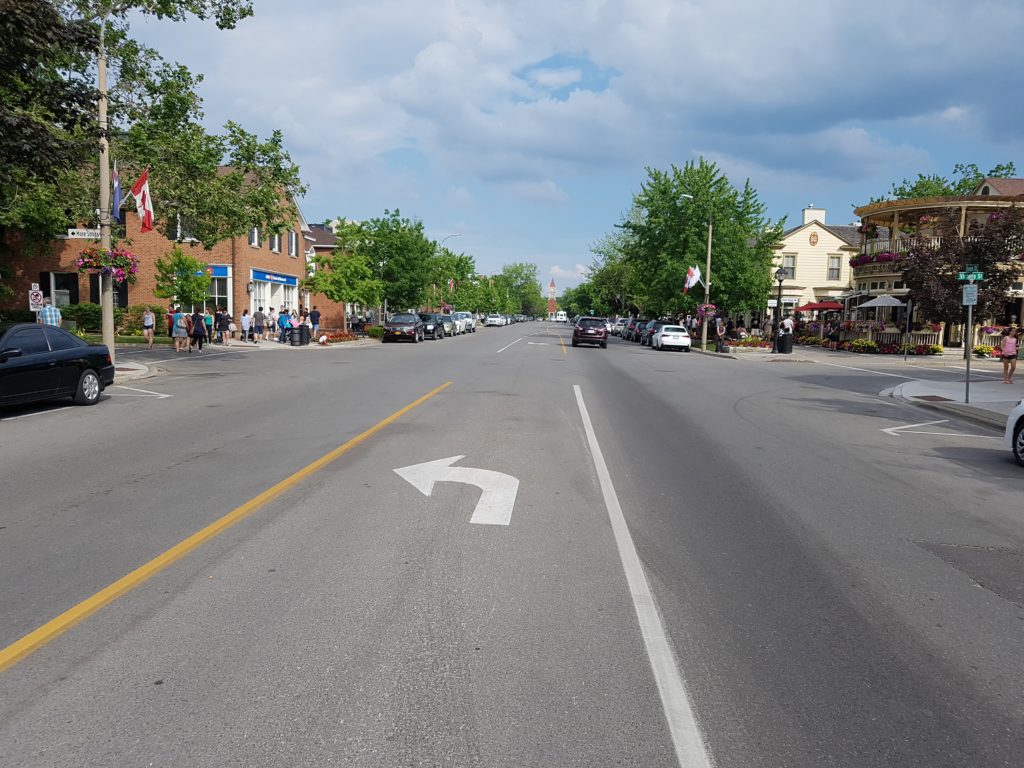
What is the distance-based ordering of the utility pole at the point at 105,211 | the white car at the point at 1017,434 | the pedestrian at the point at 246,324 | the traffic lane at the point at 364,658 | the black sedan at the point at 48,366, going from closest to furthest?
the traffic lane at the point at 364,658
the white car at the point at 1017,434
the black sedan at the point at 48,366
the utility pole at the point at 105,211
the pedestrian at the point at 246,324

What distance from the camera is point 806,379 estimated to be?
76.4ft

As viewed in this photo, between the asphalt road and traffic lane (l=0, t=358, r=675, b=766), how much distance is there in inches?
0.6

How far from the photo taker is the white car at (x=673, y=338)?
133 ft

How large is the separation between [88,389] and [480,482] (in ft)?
31.2

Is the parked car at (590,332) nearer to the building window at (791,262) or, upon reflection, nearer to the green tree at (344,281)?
the green tree at (344,281)

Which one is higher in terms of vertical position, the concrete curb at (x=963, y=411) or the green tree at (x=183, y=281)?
the green tree at (x=183, y=281)

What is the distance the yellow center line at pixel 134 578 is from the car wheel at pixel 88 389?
7601 millimetres

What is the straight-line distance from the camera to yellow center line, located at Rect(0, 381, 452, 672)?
3.82 metres

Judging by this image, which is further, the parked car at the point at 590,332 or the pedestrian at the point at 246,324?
the parked car at the point at 590,332

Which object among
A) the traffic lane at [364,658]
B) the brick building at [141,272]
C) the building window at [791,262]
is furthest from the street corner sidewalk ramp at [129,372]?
the building window at [791,262]

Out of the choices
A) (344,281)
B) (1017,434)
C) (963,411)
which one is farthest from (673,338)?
(1017,434)

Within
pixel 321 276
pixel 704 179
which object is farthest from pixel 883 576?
pixel 704 179

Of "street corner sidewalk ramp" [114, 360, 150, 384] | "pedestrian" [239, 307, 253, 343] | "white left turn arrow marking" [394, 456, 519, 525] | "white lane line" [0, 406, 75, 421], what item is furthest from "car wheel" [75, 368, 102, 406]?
"pedestrian" [239, 307, 253, 343]

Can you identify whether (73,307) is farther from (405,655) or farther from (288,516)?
(405,655)
